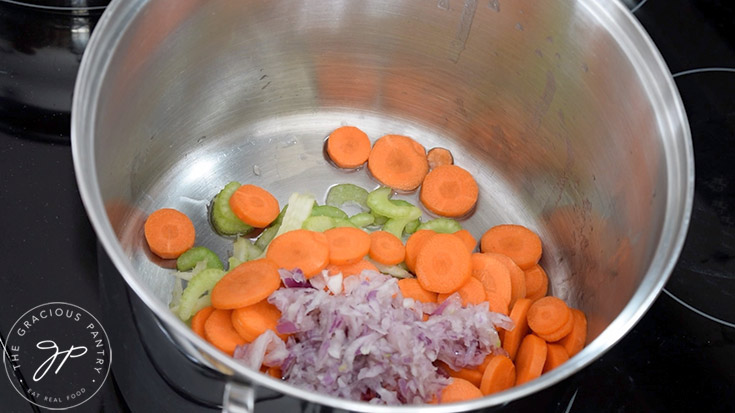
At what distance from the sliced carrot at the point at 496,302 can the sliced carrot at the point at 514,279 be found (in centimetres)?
6

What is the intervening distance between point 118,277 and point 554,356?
2.99ft

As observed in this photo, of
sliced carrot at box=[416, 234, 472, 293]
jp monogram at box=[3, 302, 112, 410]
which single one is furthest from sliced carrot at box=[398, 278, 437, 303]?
jp monogram at box=[3, 302, 112, 410]

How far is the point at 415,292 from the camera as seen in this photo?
1728 millimetres

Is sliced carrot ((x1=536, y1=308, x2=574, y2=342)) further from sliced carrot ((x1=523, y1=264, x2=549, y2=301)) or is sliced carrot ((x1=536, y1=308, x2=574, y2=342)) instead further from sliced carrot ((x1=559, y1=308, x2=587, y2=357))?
sliced carrot ((x1=523, y1=264, x2=549, y2=301))

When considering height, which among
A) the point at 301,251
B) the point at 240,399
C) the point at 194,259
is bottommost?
the point at 194,259

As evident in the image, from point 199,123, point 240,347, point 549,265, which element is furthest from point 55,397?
point 549,265

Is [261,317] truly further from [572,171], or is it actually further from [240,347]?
[572,171]

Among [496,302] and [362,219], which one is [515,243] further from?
[362,219]

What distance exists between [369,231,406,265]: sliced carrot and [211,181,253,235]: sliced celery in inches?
11.8

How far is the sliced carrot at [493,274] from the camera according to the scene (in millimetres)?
1718

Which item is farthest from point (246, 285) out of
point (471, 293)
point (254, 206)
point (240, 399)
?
point (471, 293)

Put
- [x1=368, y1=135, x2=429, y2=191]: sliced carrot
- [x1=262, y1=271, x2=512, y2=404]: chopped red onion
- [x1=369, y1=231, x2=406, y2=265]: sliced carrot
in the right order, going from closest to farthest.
Answer: [x1=262, y1=271, x2=512, y2=404]: chopped red onion < [x1=369, y1=231, x2=406, y2=265]: sliced carrot < [x1=368, y1=135, x2=429, y2=191]: sliced carrot

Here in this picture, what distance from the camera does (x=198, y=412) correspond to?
1456mm

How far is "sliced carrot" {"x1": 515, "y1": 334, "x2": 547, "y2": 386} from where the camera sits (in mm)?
1584
